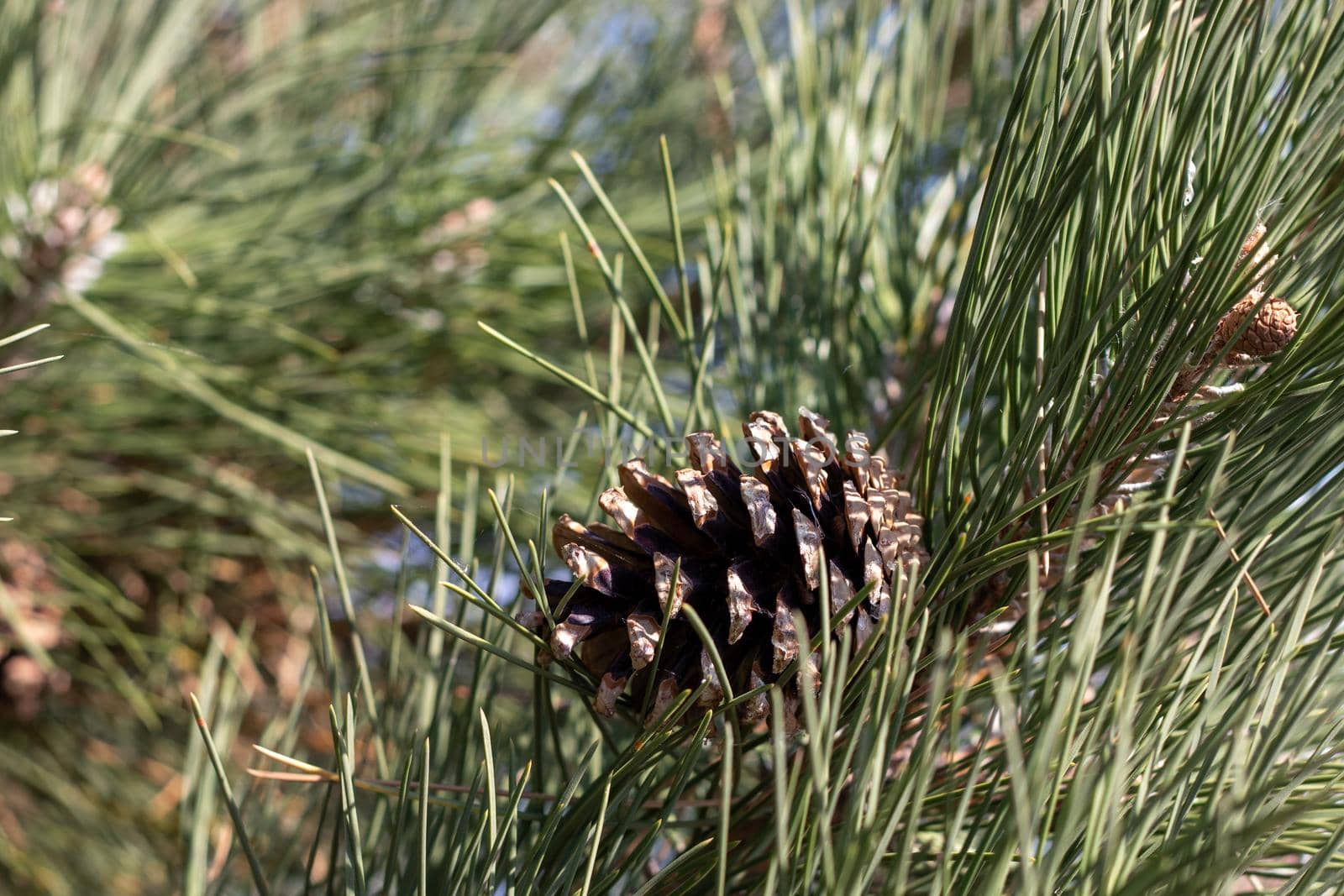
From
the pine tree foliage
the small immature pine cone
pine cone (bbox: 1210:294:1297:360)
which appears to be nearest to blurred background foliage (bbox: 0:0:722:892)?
the small immature pine cone

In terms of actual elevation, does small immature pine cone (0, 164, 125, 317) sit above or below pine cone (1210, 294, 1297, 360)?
below

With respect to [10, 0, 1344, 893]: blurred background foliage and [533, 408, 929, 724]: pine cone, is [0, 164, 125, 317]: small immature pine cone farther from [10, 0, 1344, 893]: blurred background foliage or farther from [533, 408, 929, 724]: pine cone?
[533, 408, 929, 724]: pine cone

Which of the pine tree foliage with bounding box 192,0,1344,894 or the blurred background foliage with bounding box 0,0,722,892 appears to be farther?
the blurred background foliage with bounding box 0,0,722,892

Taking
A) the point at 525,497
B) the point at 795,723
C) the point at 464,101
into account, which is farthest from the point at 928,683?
the point at 464,101

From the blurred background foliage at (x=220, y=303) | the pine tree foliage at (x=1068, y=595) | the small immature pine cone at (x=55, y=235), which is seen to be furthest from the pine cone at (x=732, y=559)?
the small immature pine cone at (x=55, y=235)

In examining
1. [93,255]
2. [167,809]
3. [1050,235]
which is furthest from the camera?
[167,809]

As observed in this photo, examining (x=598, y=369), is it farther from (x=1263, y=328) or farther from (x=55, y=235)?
(x=1263, y=328)

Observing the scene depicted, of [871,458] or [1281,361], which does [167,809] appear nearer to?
[871,458]
